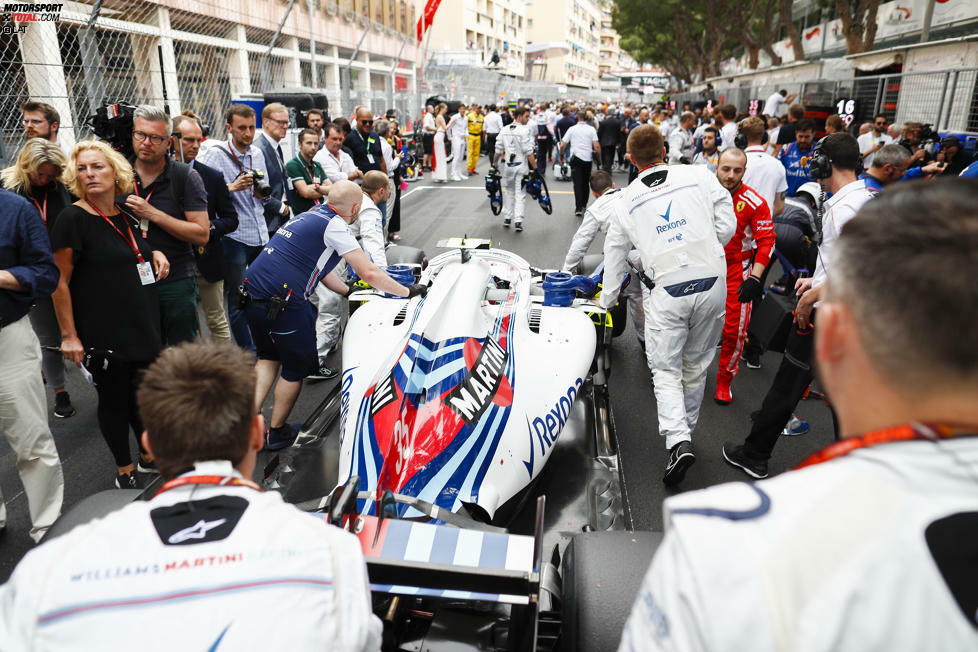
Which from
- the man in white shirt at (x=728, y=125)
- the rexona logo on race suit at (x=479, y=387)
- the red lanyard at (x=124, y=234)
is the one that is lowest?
the rexona logo on race suit at (x=479, y=387)

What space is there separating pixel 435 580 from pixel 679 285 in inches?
95.0

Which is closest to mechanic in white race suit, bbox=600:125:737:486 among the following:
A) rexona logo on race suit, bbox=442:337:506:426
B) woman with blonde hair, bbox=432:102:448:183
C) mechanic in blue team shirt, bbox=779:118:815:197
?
rexona logo on race suit, bbox=442:337:506:426

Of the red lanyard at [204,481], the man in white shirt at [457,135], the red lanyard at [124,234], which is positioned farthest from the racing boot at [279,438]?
the man in white shirt at [457,135]

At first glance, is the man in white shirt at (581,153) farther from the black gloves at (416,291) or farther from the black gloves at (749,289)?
the black gloves at (416,291)

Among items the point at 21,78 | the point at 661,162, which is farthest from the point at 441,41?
the point at 661,162

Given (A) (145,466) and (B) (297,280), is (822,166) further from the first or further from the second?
(A) (145,466)

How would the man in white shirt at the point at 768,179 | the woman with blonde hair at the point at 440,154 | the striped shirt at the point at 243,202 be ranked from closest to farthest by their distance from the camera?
the striped shirt at the point at 243,202
the man in white shirt at the point at 768,179
the woman with blonde hair at the point at 440,154

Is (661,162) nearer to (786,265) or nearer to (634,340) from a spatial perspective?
(786,265)

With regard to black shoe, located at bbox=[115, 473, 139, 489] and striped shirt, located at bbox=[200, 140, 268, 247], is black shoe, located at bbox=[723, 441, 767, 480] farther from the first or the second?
striped shirt, located at bbox=[200, 140, 268, 247]

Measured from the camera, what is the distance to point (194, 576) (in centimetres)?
104

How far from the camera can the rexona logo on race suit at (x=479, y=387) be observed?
280cm

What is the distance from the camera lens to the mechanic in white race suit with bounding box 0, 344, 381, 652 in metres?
1.01

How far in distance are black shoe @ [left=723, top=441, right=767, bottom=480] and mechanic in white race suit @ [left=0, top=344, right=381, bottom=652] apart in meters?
3.15

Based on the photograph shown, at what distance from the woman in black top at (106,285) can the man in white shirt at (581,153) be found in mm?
9017
